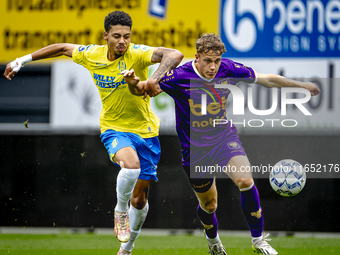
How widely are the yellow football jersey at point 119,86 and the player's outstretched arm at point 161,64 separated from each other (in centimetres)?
9

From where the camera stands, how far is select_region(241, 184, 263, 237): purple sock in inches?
167

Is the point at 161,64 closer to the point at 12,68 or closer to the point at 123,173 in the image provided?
the point at 123,173

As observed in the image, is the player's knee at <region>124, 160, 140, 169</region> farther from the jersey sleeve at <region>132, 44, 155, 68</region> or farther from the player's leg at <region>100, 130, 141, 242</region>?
the jersey sleeve at <region>132, 44, 155, 68</region>

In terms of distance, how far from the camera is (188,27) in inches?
267

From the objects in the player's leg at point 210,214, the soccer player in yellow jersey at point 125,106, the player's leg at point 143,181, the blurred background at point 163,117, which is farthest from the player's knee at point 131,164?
the blurred background at point 163,117

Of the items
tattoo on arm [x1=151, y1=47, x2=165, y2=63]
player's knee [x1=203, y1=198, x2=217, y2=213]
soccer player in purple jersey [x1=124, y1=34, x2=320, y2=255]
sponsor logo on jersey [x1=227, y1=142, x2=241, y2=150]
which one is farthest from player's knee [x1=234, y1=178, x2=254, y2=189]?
tattoo on arm [x1=151, y1=47, x2=165, y2=63]

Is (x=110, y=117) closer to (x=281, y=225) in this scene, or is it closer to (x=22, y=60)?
(x=22, y=60)

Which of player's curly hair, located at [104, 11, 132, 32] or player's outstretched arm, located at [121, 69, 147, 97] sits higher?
player's curly hair, located at [104, 11, 132, 32]

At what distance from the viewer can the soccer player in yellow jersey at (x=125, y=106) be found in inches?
177

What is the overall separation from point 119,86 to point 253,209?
1.79 metres

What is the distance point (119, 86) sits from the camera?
15.4 ft

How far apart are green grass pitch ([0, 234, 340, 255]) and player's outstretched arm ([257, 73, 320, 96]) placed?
7.07 feet

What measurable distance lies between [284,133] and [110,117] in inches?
125

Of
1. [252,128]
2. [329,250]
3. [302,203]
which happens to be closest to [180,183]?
[252,128]
